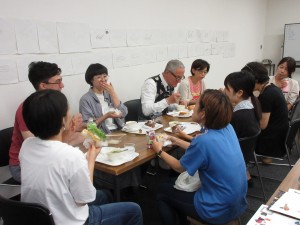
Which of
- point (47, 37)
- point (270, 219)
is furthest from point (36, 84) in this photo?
point (270, 219)

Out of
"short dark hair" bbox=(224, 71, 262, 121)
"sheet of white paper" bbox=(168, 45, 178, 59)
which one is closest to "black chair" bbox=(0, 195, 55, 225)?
"short dark hair" bbox=(224, 71, 262, 121)

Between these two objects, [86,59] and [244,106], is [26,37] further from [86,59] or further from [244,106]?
[244,106]

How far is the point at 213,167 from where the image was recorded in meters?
1.50

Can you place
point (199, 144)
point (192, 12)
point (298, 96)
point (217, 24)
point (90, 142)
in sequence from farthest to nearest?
point (217, 24) → point (192, 12) → point (298, 96) → point (90, 142) → point (199, 144)

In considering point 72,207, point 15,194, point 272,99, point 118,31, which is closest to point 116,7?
point 118,31

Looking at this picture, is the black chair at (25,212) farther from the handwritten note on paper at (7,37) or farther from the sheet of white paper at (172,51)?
the sheet of white paper at (172,51)

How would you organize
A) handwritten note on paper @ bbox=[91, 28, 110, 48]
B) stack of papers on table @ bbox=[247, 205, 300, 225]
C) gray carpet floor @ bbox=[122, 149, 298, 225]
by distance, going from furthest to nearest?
handwritten note on paper @ bbox=[91, 28, 110, 48] → gray carpet floor @ bbox=[122, 149, 298, 225] → stack of papers on table @ bbox=[247, 205, 300, 225]

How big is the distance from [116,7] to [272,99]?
6.48 ft

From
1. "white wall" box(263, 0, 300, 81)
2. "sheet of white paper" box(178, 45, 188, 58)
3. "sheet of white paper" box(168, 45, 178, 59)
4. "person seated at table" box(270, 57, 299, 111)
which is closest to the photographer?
"person seated at table" box(270, 57, 299, 111)

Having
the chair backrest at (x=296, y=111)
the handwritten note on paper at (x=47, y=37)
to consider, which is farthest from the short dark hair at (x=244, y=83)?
the handwritten note on paper at (x=47, y=37)

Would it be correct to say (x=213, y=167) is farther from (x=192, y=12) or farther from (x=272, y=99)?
(x=192, y=12)

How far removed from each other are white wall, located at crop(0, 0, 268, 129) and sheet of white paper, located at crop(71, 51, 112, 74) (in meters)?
0.08

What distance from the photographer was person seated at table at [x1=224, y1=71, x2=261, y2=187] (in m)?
2.07

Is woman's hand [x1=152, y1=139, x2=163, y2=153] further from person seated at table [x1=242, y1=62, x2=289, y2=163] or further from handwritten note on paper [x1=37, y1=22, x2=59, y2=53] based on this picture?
handwritten note on paper [x1=37, y1=22, x2=59, y2=53]
